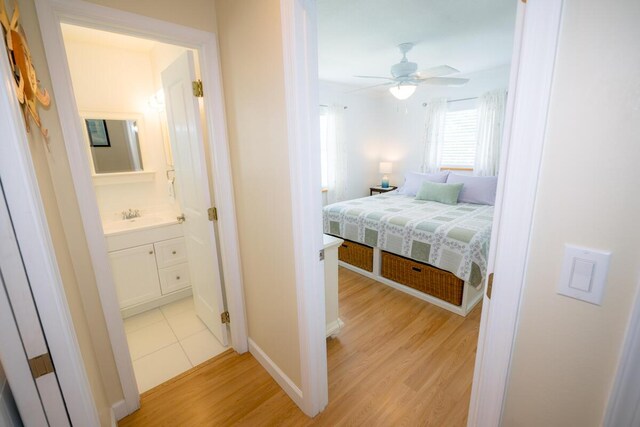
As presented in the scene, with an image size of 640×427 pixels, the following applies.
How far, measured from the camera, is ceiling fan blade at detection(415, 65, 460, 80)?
2617 millimetres

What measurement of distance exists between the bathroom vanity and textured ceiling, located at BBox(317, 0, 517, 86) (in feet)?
7.59

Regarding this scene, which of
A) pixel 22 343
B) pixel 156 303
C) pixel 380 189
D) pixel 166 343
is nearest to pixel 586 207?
pixel 22 343

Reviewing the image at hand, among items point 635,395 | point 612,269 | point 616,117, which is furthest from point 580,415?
point 616,117

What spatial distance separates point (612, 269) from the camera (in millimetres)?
546

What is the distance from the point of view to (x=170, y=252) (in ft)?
8.23

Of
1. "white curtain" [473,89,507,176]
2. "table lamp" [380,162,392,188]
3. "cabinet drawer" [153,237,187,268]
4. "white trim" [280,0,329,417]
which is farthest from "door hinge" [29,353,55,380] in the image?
"table lamp" [380,162,392,188]

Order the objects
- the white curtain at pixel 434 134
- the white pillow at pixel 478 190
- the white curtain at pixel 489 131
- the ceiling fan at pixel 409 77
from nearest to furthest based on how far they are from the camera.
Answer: the ceiling fan at pixel 409 77
the white pillow at pixel 478 190
the white curtain at pixel 489 131
the white curtain at pixel 434 134

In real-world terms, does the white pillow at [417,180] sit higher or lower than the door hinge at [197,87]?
lower

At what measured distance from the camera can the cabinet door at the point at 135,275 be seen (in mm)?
2240

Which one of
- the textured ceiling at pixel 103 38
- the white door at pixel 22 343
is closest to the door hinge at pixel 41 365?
the white door at pixel 22 343

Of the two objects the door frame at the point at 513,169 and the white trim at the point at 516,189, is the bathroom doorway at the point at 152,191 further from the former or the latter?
the white trim at the point at 516,189

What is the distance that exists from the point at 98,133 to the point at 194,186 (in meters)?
1.42

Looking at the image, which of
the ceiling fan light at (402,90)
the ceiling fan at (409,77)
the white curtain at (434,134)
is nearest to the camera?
the ceiling fan at (409,77)

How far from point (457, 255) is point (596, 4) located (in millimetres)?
2020
